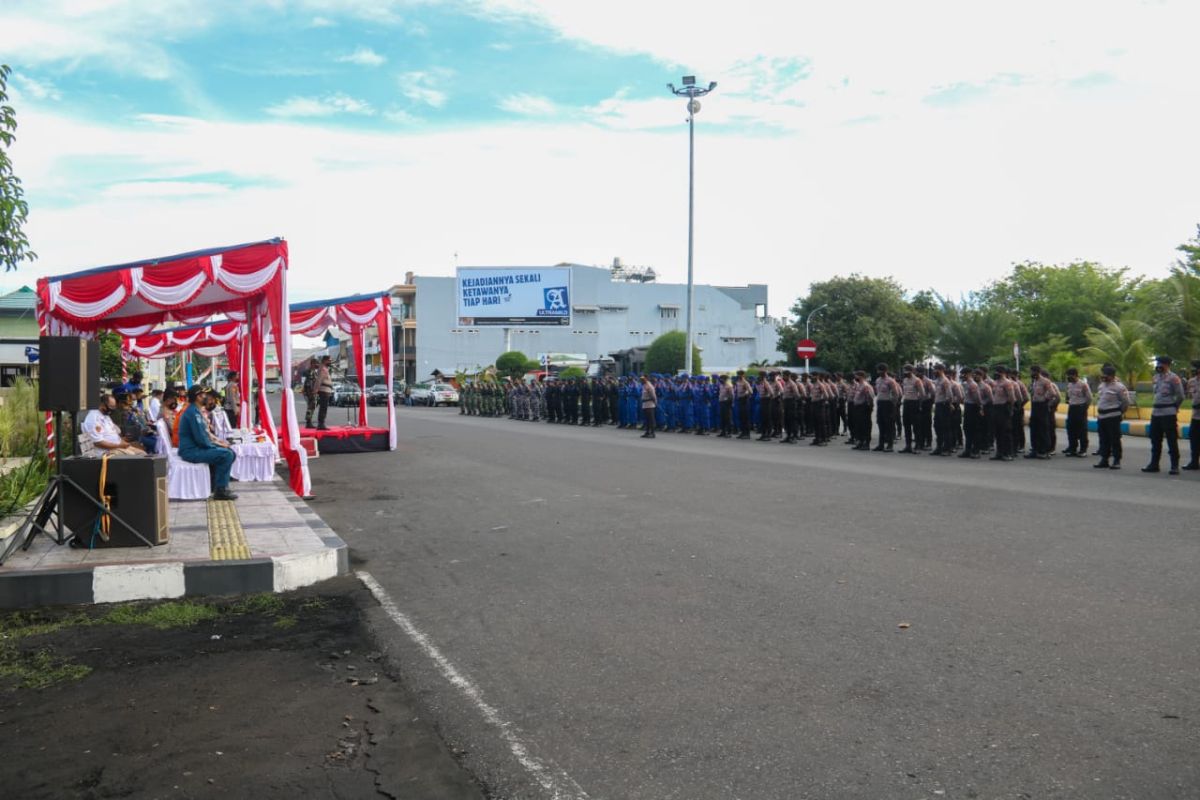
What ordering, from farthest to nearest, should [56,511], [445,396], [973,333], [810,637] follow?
1. [445,396]
2. [973,333]
3. [56,511]
4. [810,637]

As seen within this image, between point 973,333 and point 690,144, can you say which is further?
point 973,333

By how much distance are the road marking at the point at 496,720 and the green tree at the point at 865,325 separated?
5742 cm

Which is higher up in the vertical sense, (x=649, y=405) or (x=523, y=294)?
(x=523, y=294)

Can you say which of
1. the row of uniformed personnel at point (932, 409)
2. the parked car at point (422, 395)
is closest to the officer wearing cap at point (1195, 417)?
the row of uniformed personnel at point (932, 409)

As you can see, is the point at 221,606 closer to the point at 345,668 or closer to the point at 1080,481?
the point at 345,668

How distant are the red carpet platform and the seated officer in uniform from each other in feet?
29.9

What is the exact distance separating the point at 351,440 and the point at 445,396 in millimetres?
38604

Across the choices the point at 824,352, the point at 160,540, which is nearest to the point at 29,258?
the point at 160,540

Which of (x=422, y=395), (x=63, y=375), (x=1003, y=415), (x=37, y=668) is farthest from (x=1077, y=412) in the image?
(x=422, y=395)

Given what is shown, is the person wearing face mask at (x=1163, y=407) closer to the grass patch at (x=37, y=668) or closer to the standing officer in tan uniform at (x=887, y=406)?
the standing officer in tan uniform at (x=887, y=406)

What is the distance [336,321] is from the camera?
22188 mm

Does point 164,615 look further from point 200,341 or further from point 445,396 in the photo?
point 445,396

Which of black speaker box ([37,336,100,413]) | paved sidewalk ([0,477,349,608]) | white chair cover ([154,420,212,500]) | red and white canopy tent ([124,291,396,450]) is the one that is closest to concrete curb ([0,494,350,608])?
paved sidewalk ([0,477,349,608])

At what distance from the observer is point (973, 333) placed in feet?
180
